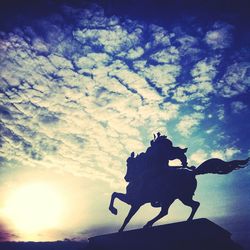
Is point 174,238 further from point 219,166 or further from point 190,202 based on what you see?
point 219,166

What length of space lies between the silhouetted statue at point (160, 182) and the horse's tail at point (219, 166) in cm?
19

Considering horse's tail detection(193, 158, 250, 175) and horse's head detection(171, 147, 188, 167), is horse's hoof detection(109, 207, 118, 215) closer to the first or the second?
horse's head detection(171, 147, 188, 167)

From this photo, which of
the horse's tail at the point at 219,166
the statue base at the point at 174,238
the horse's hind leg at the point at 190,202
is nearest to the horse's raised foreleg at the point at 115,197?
the statue base at the point at 174,238

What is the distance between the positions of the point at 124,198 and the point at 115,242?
1818 millimetres

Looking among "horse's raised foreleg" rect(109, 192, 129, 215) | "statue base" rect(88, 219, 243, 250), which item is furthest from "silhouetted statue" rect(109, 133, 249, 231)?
"statue base" rect(88, 219, 243, 250)

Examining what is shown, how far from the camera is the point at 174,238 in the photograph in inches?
251

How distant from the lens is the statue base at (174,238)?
618 centimetres

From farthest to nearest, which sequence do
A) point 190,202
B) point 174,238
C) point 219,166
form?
point 190,202
point 219,166
point 174,238

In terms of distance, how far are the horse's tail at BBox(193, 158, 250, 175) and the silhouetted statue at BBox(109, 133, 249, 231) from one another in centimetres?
19

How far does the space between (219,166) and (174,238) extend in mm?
2405

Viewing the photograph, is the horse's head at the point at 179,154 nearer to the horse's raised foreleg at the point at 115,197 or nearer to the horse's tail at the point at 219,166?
the horse's tail at the point at 219,166

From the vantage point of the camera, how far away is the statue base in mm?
6176

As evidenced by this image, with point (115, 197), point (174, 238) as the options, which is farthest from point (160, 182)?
point (174, 238)

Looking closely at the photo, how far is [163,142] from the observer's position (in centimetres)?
823
